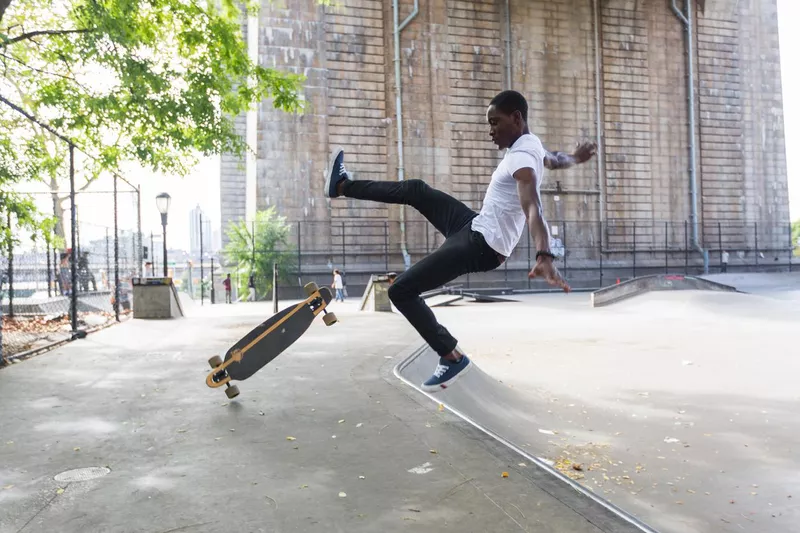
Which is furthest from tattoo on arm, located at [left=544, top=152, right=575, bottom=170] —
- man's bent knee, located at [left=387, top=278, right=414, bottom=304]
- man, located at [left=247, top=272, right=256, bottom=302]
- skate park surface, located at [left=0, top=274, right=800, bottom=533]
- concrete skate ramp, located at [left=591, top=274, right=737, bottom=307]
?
man, located at [left=247, top=272, right=256, bottom=302]

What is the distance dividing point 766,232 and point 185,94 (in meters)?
33.2

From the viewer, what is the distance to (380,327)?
10.6m

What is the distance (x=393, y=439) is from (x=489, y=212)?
61.1 inches

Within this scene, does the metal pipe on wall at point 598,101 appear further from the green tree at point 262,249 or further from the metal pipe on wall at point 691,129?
the green tree at point 262,249

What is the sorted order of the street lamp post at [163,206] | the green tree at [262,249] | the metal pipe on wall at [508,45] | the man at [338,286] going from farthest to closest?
the metal pipe on wall at [508,45]
the green tree at [262,249]
the man at [338,286]
the street lamp post at [163,206]

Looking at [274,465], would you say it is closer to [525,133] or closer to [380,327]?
[525,133]

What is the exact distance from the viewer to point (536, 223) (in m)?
3.37

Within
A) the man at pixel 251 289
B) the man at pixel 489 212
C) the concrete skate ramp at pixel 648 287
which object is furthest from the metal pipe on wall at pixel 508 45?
the man at pixel 489 212

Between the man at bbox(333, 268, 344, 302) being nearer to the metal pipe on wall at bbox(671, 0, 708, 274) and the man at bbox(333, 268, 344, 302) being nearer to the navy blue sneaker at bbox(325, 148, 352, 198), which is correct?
the navy blue sneaker at bbox(325, 148, 352, 198)

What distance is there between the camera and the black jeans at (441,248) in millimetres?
3748

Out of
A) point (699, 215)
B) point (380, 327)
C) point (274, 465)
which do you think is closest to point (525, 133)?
point (274, 465)

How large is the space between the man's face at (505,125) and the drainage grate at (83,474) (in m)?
3.01

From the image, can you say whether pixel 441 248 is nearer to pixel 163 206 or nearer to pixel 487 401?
pixel 487 401

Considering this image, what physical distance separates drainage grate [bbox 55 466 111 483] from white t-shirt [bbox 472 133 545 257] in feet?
8.35
